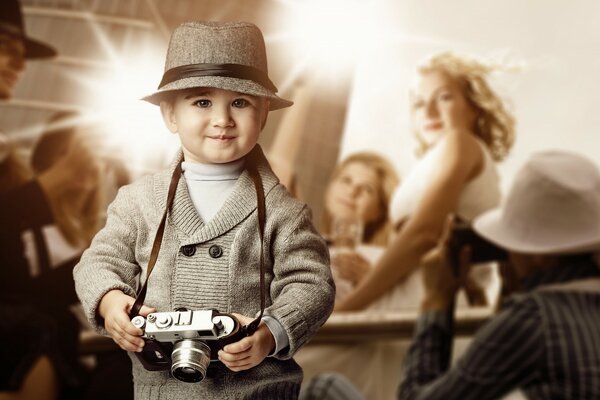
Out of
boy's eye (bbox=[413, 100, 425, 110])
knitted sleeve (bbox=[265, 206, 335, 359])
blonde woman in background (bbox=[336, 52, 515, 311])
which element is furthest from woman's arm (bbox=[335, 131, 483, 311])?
knitted sleeve (bbox=[265, 206, 335, 359])

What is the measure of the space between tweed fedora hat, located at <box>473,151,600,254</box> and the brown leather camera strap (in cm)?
153

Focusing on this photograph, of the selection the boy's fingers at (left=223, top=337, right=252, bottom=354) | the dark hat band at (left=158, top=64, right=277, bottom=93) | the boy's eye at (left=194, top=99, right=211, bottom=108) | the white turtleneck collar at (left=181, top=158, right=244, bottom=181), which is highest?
the dark hat band at (left=158, top=64, right=277, bottom=93)

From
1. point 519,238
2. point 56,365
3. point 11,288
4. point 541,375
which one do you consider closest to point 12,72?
point 11,288

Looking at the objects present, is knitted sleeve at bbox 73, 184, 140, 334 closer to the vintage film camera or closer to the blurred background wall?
the vintage film camera

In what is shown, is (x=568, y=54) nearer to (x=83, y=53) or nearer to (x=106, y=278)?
(x=83, y=53)

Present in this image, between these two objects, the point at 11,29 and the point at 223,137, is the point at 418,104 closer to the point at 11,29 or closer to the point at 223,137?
the point at 11,29

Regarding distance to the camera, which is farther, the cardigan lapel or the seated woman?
the seated woman

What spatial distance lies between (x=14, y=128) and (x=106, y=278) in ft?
8.43

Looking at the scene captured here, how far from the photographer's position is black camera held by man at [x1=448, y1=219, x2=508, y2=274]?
2.71 metres

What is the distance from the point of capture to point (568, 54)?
3049mm

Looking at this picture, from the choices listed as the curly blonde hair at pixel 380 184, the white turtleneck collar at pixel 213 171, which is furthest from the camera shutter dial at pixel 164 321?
the curly blonde hair at pixel 380 184

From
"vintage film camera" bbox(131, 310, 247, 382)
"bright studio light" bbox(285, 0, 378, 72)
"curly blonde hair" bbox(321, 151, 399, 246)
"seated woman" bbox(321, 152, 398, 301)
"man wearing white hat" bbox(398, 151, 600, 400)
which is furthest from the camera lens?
"curly blonde hair" bbox(321, 151, 399, 246)

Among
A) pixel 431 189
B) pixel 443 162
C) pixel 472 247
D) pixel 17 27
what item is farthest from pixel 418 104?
pixel 17 27

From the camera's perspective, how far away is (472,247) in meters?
2.77
